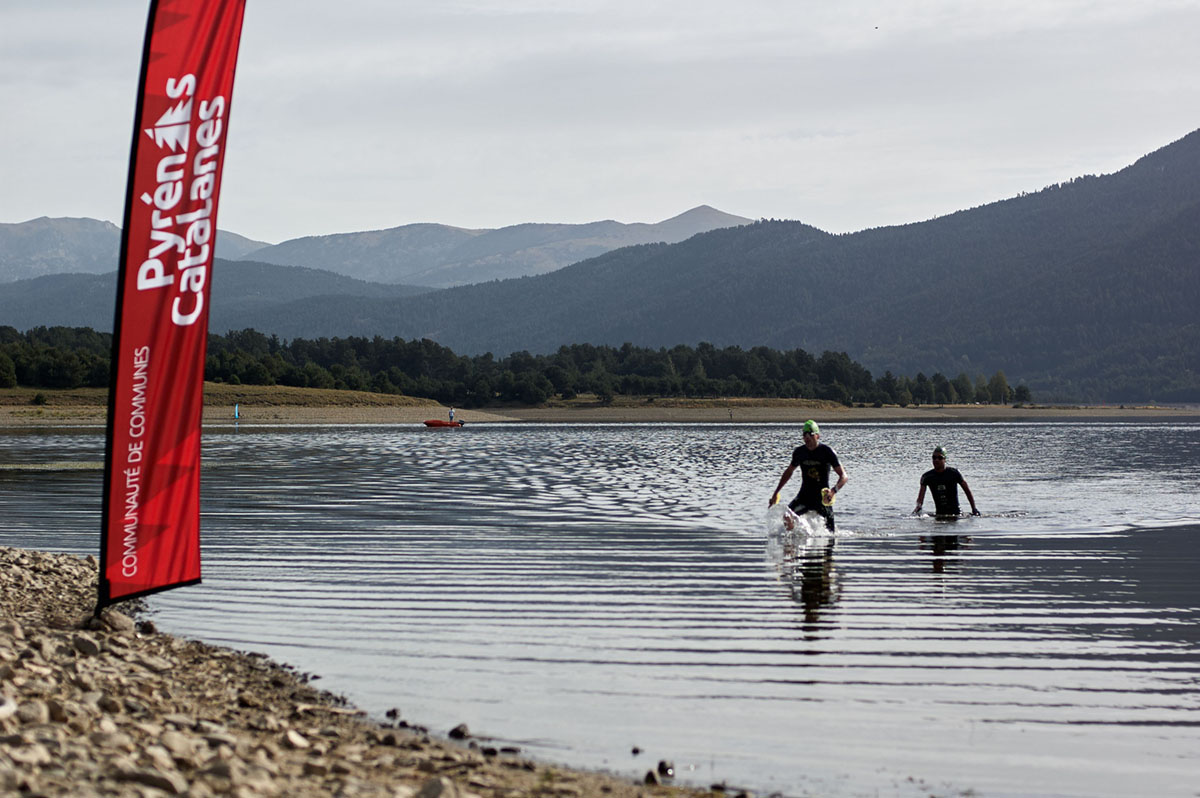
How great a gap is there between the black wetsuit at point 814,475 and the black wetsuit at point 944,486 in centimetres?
371

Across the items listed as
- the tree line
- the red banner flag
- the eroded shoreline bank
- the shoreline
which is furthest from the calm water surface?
the tree line

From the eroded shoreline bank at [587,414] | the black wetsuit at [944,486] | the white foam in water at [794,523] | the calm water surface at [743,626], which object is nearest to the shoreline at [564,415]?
the eroded shoreline bank at [587,414]

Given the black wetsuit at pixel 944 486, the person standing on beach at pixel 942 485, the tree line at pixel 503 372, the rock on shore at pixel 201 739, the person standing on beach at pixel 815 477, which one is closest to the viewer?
the rock on shore at pixel 201 739

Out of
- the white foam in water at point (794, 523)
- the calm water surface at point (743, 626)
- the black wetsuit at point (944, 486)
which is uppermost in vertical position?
the black wetsuit at point (944, 486)

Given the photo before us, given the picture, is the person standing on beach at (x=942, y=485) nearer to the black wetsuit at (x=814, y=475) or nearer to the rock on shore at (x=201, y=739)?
the black wetsuit at (x=814, y=475)

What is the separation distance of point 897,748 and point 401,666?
12.8ft

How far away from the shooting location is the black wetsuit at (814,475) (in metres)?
17.7

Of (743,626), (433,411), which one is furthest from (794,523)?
(433,411)

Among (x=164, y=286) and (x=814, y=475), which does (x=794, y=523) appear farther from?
(x=164, y=286)

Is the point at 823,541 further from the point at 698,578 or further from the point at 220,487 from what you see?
the point at 220,487

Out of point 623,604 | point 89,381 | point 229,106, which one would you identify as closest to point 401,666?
point 623,604

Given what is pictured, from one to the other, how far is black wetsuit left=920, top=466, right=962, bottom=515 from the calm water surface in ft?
1.41

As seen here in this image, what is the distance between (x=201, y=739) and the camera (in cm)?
684

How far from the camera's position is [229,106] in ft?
31.3
